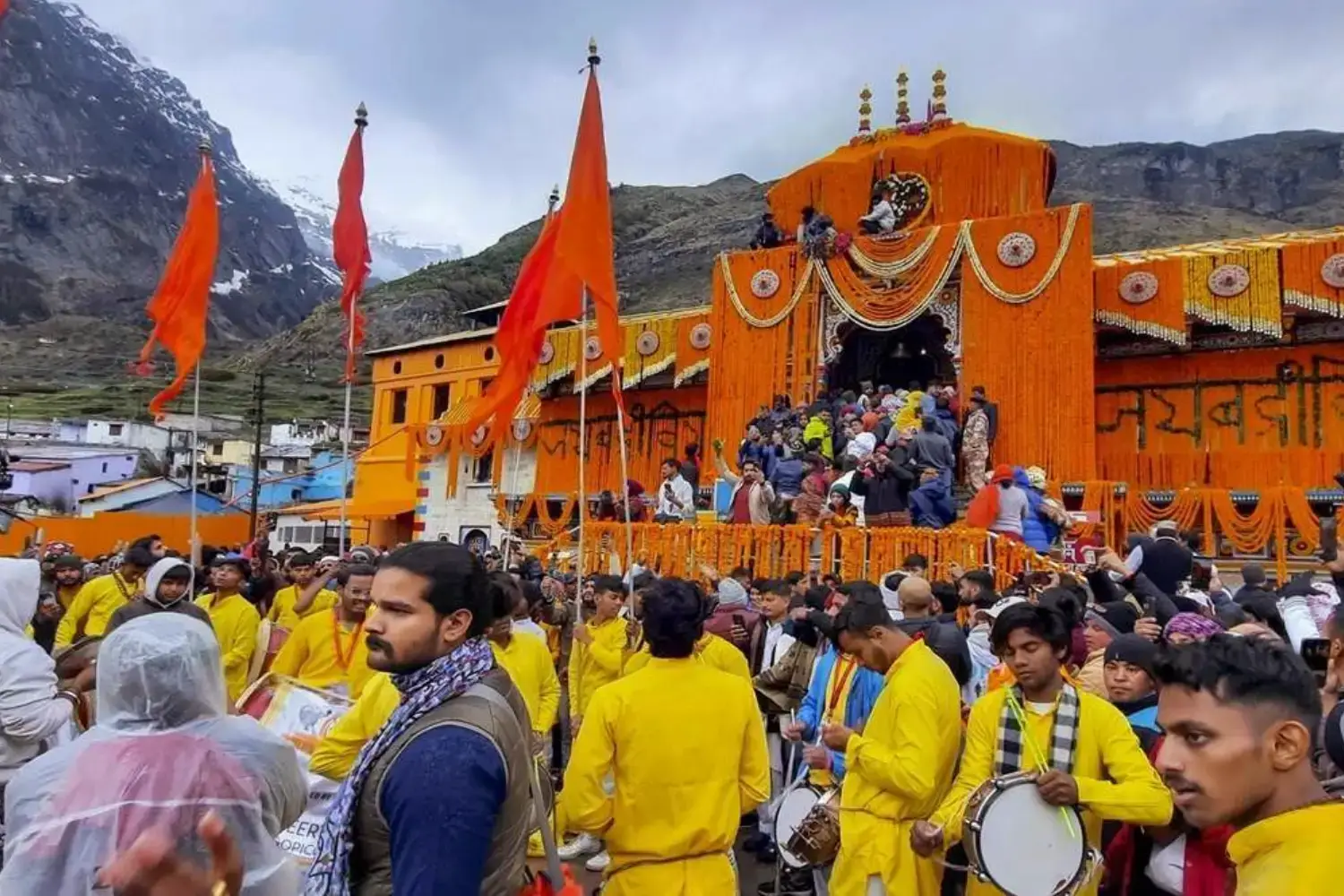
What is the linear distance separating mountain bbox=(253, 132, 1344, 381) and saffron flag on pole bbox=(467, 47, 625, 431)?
45718mm

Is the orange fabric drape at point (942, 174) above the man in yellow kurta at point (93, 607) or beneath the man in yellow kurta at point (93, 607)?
above

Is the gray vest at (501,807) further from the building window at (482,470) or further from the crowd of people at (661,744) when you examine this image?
the building window at (482,470)

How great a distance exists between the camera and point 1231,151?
80.8m

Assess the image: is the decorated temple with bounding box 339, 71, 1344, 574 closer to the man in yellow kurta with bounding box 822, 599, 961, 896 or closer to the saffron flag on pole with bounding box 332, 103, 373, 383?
the saffron flag on pole with bounding box 332, 103, 373, 383

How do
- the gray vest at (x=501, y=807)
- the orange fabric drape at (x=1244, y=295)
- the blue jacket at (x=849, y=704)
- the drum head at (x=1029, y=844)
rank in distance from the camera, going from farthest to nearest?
the orange fabric drape at (x=1244, y=295) → the blue jacket at (x=849, y=704) → the drum head at (x=1029, y=844) → the gray vest at (x=501, y=807)

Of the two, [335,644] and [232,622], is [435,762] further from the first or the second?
[232,622]

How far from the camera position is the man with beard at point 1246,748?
1659 mm

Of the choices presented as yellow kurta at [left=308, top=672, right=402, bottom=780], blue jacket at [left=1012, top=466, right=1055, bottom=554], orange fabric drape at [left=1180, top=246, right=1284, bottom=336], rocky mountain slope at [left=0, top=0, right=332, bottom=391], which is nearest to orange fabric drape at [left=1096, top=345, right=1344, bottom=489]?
orange fabric drape at [left=1180, top=246, right=1284, bottom=336]

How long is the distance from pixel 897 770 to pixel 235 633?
4.36 m

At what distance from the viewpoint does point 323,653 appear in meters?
4.93

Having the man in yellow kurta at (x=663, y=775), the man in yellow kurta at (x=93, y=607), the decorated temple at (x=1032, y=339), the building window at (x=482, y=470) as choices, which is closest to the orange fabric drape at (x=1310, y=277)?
the decorated temple at (x=1032, y=339)

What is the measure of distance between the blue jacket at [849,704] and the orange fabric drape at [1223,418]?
14645mm

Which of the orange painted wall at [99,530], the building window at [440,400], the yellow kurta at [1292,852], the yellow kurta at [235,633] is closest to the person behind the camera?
the yellow kurta at [1292,852]

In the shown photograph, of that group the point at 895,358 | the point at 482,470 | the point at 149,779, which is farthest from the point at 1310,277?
the point at 482,470
